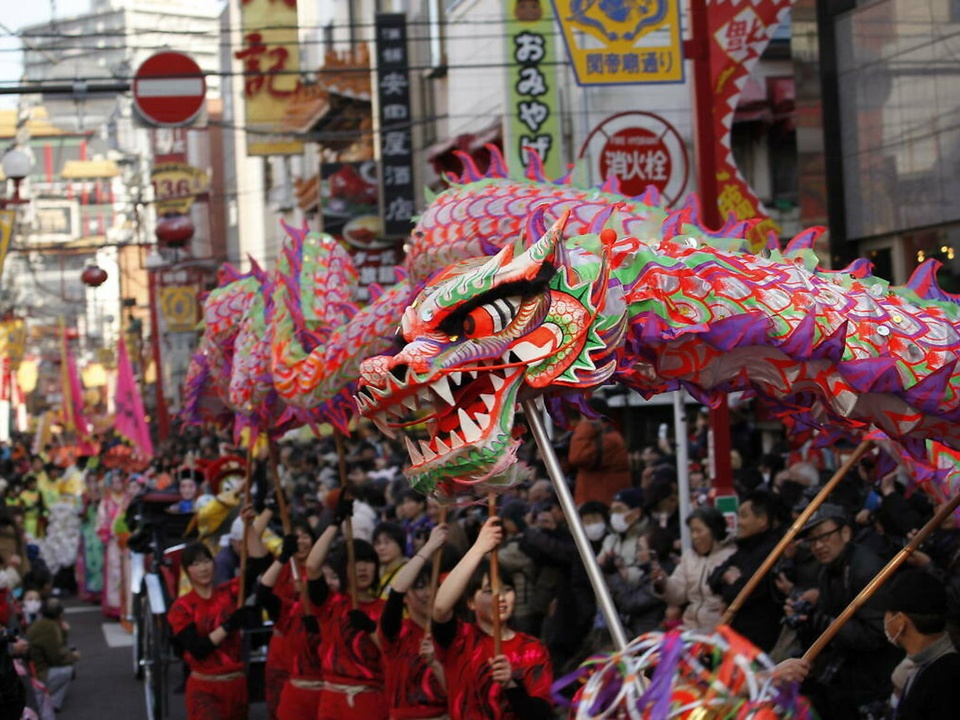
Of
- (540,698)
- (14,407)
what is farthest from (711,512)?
(14,407)

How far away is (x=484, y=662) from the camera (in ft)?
21.2

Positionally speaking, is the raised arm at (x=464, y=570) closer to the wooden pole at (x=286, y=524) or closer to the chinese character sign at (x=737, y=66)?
the wooden pole at (x=286, y=524)

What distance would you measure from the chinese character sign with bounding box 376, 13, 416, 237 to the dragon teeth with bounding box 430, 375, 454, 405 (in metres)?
19.9

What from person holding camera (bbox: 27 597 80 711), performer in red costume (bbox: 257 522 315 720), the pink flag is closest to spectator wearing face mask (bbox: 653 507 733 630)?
performer in red costume (bbox: 257 522 315 720)

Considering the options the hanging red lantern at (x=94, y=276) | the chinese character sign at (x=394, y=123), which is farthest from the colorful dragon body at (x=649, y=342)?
the hanging red lantern at (x=94, y=276)

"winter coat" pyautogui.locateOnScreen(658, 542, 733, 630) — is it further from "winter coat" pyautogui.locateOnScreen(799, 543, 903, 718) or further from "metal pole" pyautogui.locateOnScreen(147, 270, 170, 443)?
"metal pole" pyautogui.locateOnScreen(147, 270, 170, 443)

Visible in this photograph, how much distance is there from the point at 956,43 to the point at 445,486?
27.5ft

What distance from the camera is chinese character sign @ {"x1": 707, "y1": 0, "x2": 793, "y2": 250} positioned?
1182cm

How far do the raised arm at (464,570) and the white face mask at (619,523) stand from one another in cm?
342

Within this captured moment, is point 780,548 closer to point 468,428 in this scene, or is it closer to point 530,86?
point 468,428

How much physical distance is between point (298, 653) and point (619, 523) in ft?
7.14

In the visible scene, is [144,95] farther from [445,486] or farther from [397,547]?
[445,486]

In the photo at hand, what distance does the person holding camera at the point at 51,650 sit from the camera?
38.5 feet

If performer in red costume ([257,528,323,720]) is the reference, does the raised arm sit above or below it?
above
